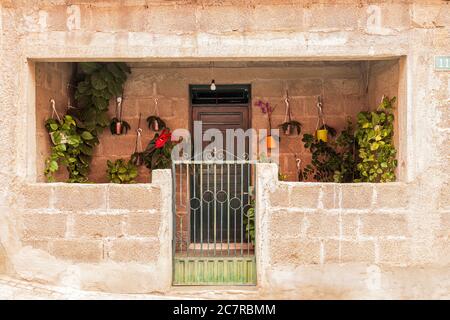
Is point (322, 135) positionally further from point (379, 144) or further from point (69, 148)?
point (69, 148)

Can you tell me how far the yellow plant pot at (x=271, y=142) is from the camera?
7.01 meters

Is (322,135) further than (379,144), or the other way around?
(322,135)

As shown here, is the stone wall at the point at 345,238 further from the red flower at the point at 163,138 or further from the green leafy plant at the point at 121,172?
the green leafy plant at the point at 121,172

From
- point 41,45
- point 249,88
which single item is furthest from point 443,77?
point 41,45

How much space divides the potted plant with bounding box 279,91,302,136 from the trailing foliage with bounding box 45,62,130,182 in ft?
7.58

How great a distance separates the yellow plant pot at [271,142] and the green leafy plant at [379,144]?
1.37 meters

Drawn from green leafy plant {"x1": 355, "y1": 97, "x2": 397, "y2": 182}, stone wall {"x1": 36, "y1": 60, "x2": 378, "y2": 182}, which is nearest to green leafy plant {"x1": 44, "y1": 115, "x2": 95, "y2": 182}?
stone wall {"x1": 36, "y1": 60, "x2": 378, "y2": 182}

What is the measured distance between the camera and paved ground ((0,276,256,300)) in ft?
16.6

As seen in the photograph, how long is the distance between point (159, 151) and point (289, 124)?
186 cm

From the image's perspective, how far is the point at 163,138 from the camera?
6.88 m

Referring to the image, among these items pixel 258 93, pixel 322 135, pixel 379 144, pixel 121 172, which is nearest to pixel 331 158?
pixel 322 135

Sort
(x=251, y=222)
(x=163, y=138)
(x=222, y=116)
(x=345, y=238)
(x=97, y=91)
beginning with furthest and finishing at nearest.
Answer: (x=222, y=116) → (x=163, y=138) → (x=97, y=91) → (x=251, y=222) → (x=345, y=238)

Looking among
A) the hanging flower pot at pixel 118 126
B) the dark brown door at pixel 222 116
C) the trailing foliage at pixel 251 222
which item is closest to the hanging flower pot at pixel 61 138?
the hanging flower pot at pixel 118 126

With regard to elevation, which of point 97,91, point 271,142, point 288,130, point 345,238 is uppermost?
point 97,91
